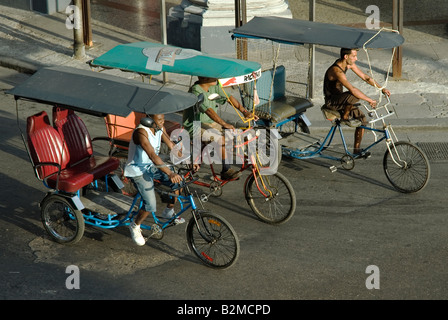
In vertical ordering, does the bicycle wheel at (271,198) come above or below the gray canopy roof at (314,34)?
below

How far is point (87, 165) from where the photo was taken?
9.58 metres

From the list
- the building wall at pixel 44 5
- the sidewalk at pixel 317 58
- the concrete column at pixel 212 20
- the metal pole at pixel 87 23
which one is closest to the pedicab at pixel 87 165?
the sidewalk at pixel 317 58

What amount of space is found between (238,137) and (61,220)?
2.49 metres

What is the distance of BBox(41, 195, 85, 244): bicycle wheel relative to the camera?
888cm

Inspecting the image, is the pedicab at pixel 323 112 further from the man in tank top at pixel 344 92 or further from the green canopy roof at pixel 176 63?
the green canopy roof at pixel 176 63

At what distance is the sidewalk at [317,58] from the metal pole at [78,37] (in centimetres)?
18

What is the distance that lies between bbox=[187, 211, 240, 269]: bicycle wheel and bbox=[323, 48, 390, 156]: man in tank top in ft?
10.6

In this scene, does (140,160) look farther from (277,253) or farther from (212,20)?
(212,20)

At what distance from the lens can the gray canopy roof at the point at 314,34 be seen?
10445 millimetres

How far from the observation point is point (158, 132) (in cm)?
864

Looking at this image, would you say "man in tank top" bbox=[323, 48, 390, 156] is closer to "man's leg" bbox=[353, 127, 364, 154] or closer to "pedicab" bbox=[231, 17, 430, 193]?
"man's leg" bbox=[353, 127, 364, 154]

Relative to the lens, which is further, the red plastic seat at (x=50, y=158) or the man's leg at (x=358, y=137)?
the man's leg at (x=358, y=137)

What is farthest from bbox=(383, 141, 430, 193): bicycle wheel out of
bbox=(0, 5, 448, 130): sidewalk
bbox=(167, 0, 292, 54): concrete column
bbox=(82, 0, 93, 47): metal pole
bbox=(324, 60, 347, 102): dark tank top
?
bbox=(82, 0, 93, 47): metal pole
